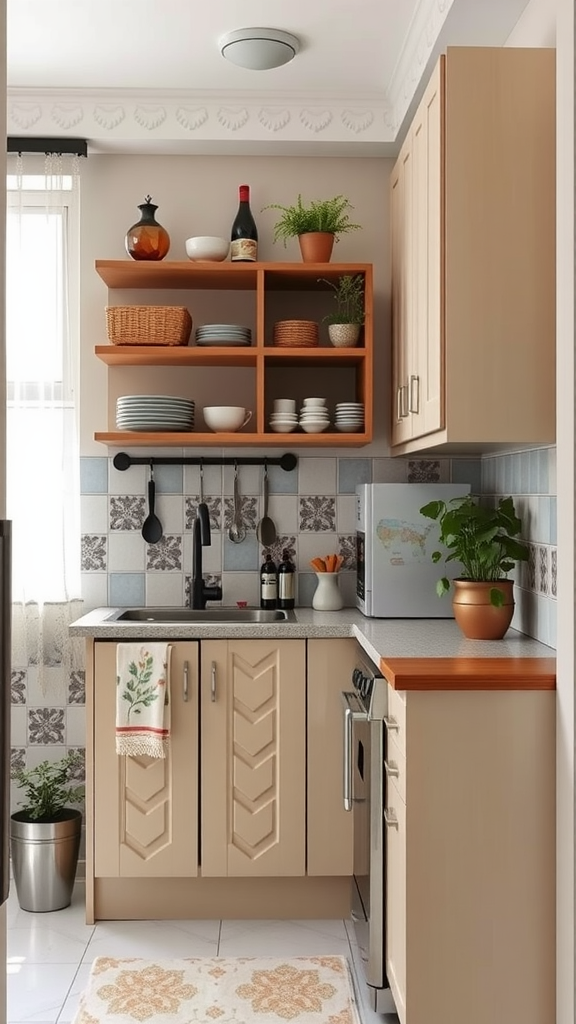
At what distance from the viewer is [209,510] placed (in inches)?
145

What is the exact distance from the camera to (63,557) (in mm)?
3566

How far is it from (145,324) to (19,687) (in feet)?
4.53

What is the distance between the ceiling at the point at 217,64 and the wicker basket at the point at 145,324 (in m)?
0.64

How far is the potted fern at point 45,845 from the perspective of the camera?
10.7 ft

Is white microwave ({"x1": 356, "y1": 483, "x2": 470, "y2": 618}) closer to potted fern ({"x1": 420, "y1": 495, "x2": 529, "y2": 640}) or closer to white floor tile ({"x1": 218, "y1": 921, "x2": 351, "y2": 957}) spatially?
potted fern ({"x1": 420, "y1": 495, "x2": 529, "y2": 640})

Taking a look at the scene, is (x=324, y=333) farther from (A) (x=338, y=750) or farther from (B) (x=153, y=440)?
(A) (x=338, y=750)

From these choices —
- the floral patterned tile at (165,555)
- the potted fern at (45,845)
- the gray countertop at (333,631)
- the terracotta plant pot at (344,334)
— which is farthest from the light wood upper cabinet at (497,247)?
the potted fern at (45,845)

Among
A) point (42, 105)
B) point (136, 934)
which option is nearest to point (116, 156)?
point (42, 105)

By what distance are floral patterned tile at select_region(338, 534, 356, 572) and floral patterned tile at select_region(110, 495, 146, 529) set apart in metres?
0.73

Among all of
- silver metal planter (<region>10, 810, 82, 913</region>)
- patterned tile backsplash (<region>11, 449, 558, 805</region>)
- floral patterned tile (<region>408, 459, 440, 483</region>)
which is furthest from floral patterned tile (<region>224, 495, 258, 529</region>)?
silver metal planter (<region>10, 810, 82, 913</region>)

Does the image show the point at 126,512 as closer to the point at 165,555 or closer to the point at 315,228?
the point at 165,555

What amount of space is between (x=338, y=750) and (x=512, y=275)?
1542mm

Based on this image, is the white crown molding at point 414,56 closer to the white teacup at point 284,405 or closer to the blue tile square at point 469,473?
the white teacup at point 284,405

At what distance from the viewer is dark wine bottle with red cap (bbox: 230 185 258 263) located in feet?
11.4
